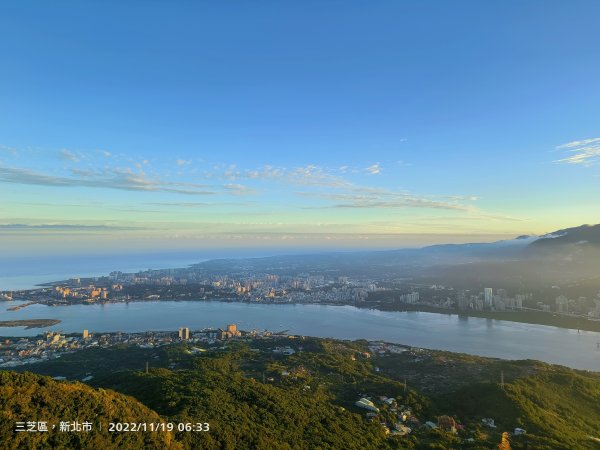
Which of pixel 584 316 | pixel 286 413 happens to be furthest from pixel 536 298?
pixel 286 413

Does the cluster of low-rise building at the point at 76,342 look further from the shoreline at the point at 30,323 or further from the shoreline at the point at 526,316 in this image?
the shoreline at the point at 526,316

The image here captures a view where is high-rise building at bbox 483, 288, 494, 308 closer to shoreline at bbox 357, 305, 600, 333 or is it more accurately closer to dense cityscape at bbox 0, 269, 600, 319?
dense cityscape at bbox 0, 269, 600, 319

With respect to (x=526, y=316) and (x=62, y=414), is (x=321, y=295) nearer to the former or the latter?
(x=526, y=316)

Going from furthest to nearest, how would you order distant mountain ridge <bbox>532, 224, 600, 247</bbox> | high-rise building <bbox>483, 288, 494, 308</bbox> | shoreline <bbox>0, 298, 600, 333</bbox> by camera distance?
distant mountain ridge <bbox>532, 224, 600, 247</bbox>
high-rise building <bbox>483, 288, 494, 308</bbox>
shoreline <bbox>0, 298, 600, 333</bbox>

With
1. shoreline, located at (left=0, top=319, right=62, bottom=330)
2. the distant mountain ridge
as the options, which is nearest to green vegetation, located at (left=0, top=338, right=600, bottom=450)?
shoreline, located at (left=0, top=319, right=62, bottom=330)

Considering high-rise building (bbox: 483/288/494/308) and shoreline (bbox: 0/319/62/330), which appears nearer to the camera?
shoreline (bbox: 0/319/62/330)

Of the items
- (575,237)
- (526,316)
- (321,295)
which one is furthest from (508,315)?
(575,237)
